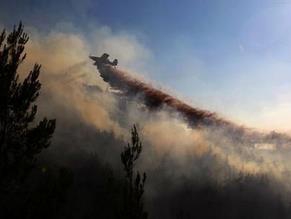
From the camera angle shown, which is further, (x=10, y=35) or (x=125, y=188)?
(x=125, y=188)

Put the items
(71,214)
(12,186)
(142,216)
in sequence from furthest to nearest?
1. (71,214)
2. (142,216)
3. (12,186)

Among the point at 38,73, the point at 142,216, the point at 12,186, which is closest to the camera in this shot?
the point at 12,186

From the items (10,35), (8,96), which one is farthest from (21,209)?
(10,35)

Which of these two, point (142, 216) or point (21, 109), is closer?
point (21, 109)

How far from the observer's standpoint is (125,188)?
1398 inches

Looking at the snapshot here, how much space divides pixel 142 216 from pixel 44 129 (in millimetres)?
11977

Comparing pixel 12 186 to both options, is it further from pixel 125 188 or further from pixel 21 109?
pixel 125 188

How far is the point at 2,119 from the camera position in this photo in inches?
1001

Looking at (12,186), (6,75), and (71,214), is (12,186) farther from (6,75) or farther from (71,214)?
(71,214)

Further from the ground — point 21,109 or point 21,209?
point 21,109

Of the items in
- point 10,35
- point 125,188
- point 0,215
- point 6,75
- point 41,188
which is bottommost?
point 0,215

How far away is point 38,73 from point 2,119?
342 cm

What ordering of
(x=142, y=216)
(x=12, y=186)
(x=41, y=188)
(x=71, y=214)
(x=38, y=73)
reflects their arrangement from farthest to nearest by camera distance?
(x=71, y=214) < (x=142, y=216) < (x=41, y=188) < (x=38, y=73) < (x=12, y=186)

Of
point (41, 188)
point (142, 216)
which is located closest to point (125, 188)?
point (142, 216)
